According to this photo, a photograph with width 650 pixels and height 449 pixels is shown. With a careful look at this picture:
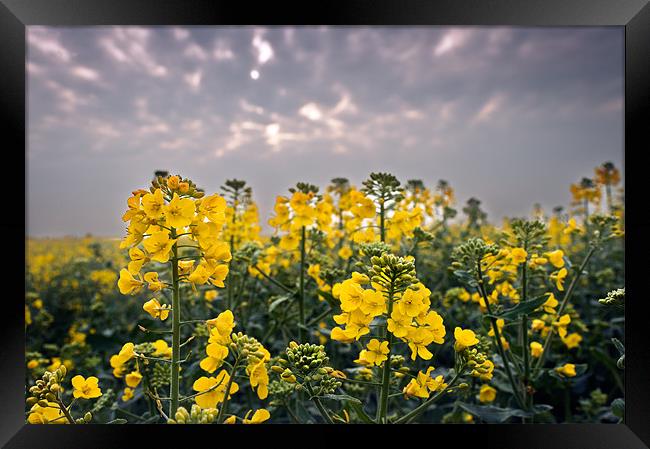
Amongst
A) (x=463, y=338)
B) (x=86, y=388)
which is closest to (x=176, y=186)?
(x=86, y=388)

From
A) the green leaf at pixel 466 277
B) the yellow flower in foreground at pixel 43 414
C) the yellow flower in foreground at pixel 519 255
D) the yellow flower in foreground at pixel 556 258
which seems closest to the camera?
the yellow flower in foreground at pixel 43 414

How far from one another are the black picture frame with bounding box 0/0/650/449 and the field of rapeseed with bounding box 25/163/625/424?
4.3 inches

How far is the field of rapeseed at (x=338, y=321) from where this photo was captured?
4.62 feet

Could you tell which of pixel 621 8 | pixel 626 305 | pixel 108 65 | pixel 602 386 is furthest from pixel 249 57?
pixel 602 386

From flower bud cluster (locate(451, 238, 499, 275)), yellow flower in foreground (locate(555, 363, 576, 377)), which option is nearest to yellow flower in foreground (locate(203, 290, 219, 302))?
flower bud cluster (locate(451, 238, 499, 275))

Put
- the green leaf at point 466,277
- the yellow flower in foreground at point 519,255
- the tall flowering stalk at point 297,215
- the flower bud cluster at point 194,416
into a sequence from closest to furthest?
1. the flower bud cluster at point 194,416
2. the green leaf at point 466,277
3. the yellow flower in foreground at point 519,255
4. the tall flowering stalk at point 297,215

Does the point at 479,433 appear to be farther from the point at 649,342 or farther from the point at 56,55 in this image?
the point at 56,55

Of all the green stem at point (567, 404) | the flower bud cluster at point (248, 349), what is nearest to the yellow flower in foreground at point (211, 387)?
the flower bud cluster at point (248, 349)

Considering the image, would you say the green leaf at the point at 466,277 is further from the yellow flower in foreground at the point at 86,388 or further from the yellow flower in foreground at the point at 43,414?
the yellow flower in foreground at the point at 43,414

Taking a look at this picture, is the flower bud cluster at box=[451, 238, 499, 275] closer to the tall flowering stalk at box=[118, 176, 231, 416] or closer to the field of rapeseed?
the field of rapeseed

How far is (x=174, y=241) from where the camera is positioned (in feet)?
4.50

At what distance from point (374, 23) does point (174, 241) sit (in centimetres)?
119

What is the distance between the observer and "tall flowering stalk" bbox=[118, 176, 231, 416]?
54.0 inches

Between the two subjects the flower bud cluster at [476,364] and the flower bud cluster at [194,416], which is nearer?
the flower bud cluster at [194,416]
